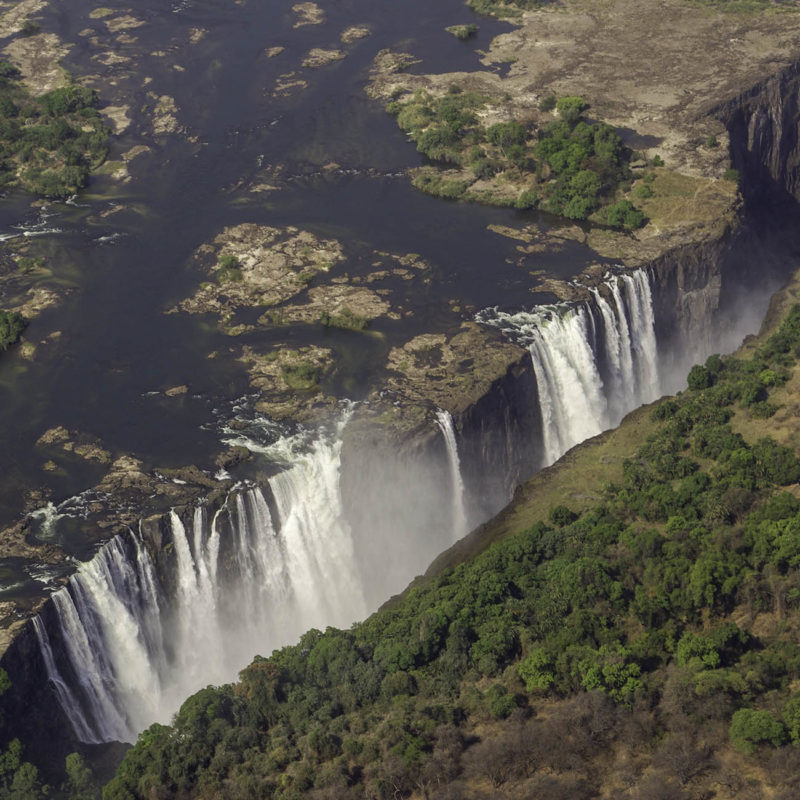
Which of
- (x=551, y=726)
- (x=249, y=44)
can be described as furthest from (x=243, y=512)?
(x=249, y=44)

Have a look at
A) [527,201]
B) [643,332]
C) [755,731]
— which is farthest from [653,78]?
[755,731]

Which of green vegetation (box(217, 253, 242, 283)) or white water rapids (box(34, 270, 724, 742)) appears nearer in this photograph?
white water rapids (box(34, 270, 724, 742))

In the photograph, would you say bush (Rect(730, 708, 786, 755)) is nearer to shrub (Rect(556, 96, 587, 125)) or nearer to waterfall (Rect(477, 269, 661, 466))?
waterfall (Rect(477, 269, 661, 466))

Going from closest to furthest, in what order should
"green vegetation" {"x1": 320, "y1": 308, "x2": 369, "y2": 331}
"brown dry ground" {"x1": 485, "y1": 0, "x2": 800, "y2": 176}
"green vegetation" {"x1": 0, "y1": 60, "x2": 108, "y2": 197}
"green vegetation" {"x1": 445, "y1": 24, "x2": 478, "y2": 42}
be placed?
"green vegetation" {"x1": 320, "y1": 308, "x2": 369, "y2": 331} < "green vegetation" {"x1": 0, "y1": 60, "x2": 108, "y2": 197} < "brown dry ground" {"x1": 485, "y1": 0, "x2": 800, "y2": 176} < "green vegetation" {"x1": 445, "y1": 24, "x2": 478, "y2": 42}

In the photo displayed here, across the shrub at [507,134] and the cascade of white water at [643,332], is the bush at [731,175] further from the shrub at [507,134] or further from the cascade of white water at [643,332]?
the shrub at [507,134]

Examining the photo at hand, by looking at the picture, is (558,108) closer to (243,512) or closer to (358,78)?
(358,78)

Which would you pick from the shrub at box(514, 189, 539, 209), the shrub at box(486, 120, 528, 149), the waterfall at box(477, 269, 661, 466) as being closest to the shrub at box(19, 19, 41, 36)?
the shrub at box(486, 120, 528, 149)
